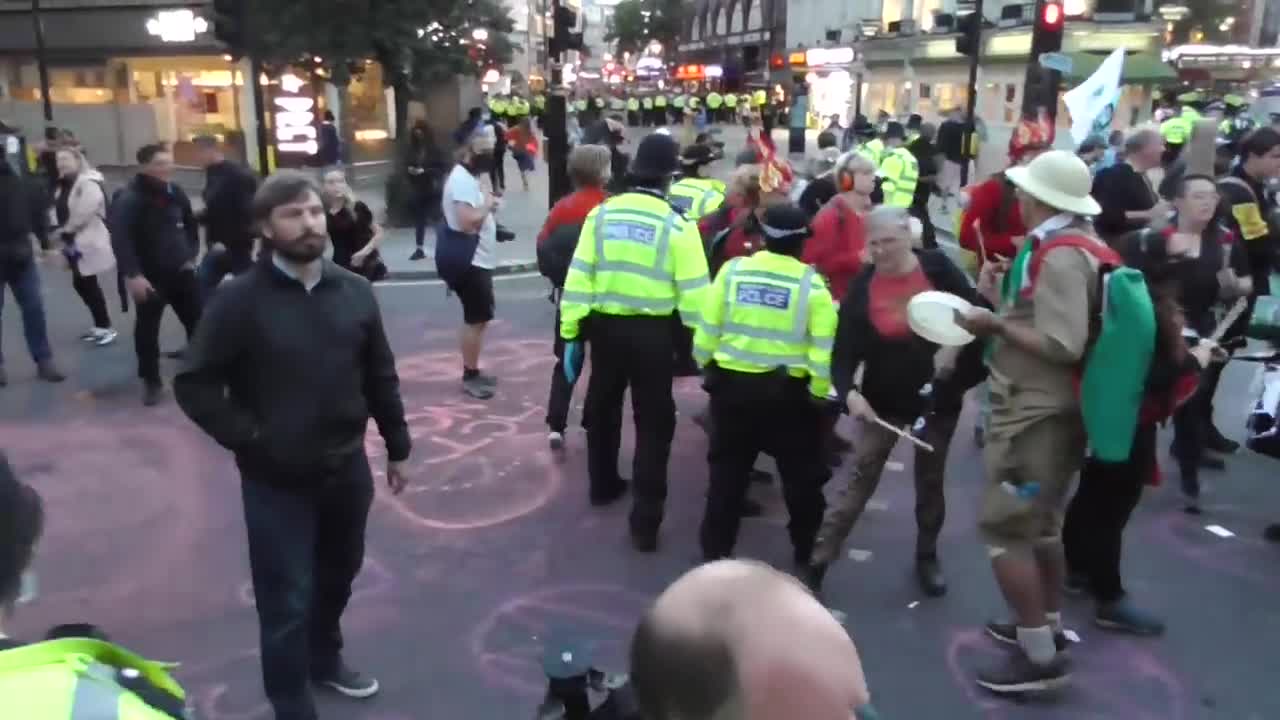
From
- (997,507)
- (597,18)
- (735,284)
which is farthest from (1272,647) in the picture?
(597,18)

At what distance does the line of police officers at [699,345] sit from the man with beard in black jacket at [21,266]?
467 centimetres

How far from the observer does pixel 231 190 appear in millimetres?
7938

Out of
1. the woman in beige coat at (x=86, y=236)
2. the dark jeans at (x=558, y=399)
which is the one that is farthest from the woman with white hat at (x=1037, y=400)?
the woman in beige coat at (x=86, y=236)

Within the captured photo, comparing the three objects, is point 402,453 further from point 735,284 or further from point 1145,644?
point 1145,644

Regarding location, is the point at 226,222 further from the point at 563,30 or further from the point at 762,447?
the point at 563,30

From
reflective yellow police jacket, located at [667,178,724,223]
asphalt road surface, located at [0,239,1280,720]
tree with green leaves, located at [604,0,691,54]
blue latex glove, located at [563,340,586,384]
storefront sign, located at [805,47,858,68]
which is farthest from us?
tree with green leaves, located at [604,0,691,54]

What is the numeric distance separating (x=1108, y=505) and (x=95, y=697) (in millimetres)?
4247

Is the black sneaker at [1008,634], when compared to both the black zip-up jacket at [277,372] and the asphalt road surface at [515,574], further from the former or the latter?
the black zip-up jacket at [277,372]

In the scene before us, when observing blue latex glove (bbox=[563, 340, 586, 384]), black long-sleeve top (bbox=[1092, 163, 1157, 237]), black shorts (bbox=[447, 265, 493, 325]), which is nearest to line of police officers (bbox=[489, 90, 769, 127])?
black shorts (bbox=[447, 265, 493, 325])

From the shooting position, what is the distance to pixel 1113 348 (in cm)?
392

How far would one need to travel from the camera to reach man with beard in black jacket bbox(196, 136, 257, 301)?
7961 millimetres

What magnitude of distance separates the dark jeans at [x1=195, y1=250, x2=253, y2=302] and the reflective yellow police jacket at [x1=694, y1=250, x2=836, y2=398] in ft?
15.4

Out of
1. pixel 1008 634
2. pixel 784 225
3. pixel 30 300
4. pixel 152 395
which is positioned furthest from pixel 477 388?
pixel 1008 634

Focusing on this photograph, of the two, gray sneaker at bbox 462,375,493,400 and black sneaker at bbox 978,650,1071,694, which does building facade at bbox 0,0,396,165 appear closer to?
gray sneaker at bbox 462,375,493,400
